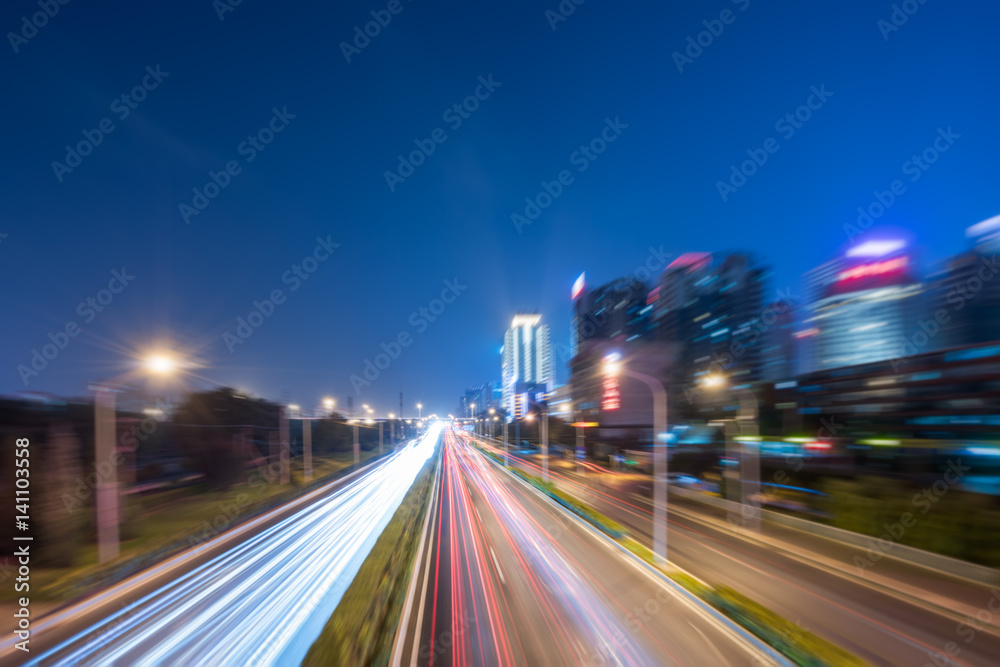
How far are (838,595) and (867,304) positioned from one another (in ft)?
310

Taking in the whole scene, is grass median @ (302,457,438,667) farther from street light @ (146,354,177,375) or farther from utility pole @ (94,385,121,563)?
street light @ (146,354,177,375)

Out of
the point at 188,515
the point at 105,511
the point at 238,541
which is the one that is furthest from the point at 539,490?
the point at 105,511

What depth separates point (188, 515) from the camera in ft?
50.7

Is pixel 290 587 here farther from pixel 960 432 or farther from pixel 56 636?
pixel 960 432

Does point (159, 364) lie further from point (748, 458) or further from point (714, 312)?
point (714, 312)

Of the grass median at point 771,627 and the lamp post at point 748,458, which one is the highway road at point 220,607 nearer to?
the grass median at point 771,627

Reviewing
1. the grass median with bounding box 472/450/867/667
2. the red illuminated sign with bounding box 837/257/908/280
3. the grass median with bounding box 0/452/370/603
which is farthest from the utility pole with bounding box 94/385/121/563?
the red illuminated sign with bounding box 837/257/908/280

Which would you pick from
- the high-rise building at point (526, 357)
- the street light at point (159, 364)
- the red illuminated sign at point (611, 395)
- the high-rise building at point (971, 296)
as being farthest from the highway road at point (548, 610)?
the high-rise building at point (526, 357)

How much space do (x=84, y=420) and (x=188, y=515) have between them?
214 inches

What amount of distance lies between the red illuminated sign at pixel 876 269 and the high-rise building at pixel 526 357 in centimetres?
9920

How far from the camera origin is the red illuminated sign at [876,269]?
70.2m

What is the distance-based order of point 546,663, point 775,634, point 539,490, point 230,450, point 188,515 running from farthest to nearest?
1. point 539,490
2. point 230,450
3. point 188,515
4. point 775,634
5. point 546,663

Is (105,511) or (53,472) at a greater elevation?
(53,472)

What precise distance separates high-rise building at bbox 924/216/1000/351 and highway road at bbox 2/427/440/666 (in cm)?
8127
